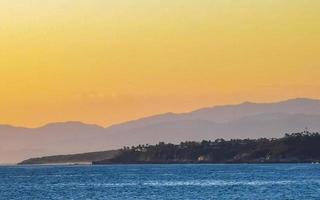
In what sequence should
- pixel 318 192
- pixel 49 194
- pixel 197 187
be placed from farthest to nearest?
1. pixel 197 187
2. pixel 49 194
3. pixel 318 192

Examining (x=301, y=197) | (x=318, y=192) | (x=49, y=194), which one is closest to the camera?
(x=301, y=197)

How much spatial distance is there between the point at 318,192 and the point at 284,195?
24.5ft

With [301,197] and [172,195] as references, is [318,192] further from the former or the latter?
Answer: [172,195]

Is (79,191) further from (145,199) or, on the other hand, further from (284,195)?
(284,195)

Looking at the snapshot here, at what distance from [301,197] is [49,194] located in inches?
1450

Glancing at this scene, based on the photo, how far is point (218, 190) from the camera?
476 feet

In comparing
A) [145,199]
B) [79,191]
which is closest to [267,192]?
[145,199]

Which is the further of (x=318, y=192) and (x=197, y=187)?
(x=197, y=187)

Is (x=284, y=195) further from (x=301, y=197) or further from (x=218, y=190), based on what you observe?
(x=218, y=190)

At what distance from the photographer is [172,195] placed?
13550 cm

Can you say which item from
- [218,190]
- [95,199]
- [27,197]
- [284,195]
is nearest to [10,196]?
[27,197]

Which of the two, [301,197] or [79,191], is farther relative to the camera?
[79,191]

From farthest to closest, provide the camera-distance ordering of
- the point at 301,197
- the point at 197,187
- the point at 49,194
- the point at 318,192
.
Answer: the point at 197,187 < the point at 49,194 < the point at 318,192 < the point at 301,197

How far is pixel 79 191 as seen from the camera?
15012 cm
